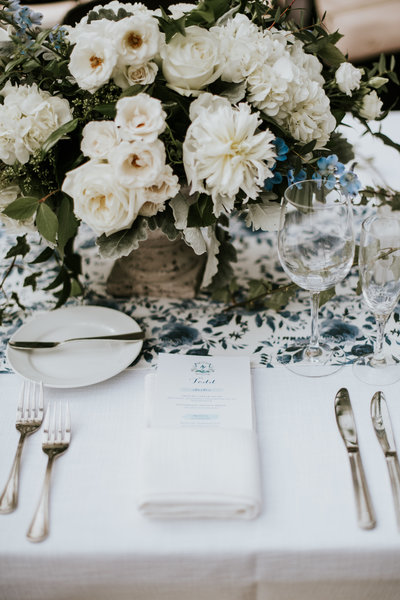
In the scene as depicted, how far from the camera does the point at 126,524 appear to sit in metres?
0.72

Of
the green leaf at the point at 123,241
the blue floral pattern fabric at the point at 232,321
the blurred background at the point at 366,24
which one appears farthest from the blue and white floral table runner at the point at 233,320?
the blurred background at the point at 366,24

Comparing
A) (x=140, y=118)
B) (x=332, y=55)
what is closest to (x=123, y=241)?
(x=140, y=118)

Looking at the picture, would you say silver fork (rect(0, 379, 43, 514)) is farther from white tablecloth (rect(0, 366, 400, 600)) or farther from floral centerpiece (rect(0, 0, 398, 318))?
floral centerpiece (rect(0, 0, 398, 318))

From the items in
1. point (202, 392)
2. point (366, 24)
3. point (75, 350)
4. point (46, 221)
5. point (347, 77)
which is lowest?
point (202, 392)

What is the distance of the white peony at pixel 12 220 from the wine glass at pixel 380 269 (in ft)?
1.78

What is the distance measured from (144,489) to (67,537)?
0.11 metres

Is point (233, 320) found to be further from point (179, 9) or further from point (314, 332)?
point (179, 9)

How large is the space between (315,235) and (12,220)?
0.50m

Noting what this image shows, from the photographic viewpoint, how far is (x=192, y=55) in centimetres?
81

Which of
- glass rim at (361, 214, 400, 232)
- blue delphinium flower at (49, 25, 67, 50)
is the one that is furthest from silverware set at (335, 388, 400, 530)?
blue delphinium flower at (49, 25, 67, 50)

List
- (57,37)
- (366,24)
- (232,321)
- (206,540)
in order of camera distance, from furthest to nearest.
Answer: (366,24)
(232,321)
(57,37)
(206,540)

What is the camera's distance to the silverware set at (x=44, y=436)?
28.4 inches

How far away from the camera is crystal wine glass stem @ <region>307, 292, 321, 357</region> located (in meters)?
0.97

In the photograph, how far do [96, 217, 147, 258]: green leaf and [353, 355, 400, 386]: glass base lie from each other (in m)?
0.42
